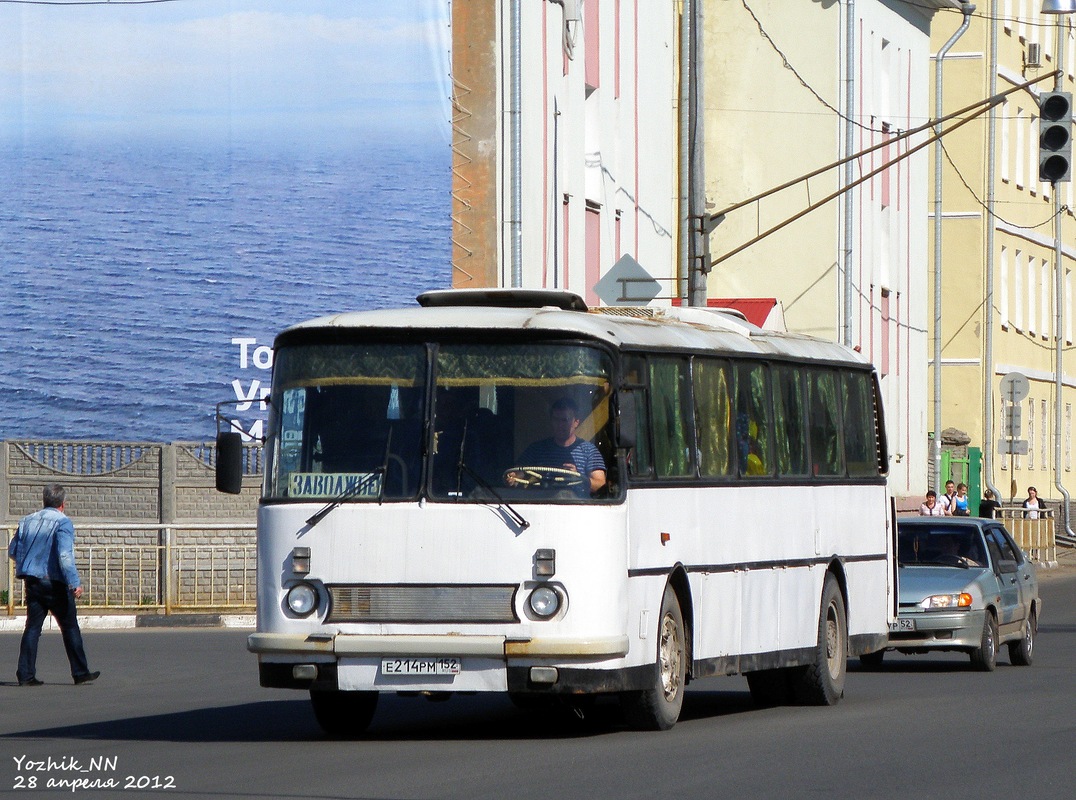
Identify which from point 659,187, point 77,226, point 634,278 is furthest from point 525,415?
point 659,187

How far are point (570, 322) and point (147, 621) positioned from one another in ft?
52.7

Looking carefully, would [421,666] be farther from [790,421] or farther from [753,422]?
[790,421]

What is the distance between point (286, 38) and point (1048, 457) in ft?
125

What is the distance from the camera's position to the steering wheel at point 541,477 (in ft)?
43.5

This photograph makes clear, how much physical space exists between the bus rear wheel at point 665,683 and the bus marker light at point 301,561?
2.10 meters

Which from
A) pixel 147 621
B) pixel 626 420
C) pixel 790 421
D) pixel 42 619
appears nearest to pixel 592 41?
pixel 147 621

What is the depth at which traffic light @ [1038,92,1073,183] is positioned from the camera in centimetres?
2478

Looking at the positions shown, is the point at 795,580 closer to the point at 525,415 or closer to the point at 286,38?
the point at 525,415

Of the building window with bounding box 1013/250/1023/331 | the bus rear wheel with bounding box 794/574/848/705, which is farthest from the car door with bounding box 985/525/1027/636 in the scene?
the building window with bounding box 1013/250/1023/331

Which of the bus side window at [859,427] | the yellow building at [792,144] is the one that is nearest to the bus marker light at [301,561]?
the bus side window at [859,427]

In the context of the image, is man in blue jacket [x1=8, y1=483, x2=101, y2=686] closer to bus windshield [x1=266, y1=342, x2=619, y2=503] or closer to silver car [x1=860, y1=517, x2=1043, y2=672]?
bus windshield [x1=266, y1=342, x2=619, y2=503]

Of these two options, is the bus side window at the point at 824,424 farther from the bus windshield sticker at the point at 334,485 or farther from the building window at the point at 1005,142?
the building window at the point at 1005,142

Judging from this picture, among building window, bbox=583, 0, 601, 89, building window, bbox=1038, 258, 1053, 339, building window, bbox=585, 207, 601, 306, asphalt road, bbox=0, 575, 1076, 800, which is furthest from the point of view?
building window, bbox=1038, 258, 1053, 339

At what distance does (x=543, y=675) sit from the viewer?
42.4 feet
